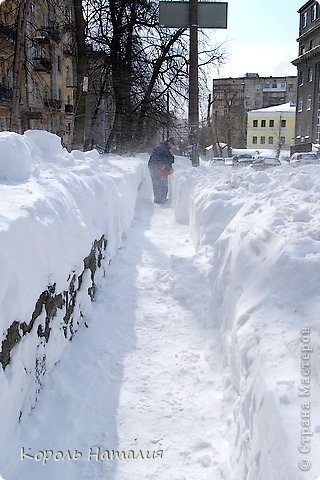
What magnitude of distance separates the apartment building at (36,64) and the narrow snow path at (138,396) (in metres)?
7.51

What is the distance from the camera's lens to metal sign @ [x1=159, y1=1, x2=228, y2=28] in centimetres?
1137

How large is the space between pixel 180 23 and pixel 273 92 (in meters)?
86.7

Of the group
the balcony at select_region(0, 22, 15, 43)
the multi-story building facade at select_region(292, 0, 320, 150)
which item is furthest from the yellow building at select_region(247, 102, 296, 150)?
the balcony at select_region(0, 22, 15, 43)

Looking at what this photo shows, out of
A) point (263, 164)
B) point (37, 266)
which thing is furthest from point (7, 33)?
point (37, 266)

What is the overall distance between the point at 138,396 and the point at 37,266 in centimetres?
108

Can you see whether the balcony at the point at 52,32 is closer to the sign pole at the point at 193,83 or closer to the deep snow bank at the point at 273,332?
the sign pole at the point at 193,83

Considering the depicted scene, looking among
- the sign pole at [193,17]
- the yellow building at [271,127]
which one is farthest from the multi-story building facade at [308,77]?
the sign pole at [193,17]

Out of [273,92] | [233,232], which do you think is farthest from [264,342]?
[273,92]

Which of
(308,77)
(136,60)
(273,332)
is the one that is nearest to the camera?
(273,332)

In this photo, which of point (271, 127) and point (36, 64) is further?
point (271, 127)

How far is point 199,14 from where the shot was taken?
1142 cm

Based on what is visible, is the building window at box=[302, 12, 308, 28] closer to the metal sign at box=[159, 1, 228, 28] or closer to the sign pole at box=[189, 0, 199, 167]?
the metal sign at box=[159, 1, 228, 28]

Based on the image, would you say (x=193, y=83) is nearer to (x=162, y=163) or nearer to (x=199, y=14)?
(x=199, y=14)

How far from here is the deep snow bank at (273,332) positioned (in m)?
1.81
